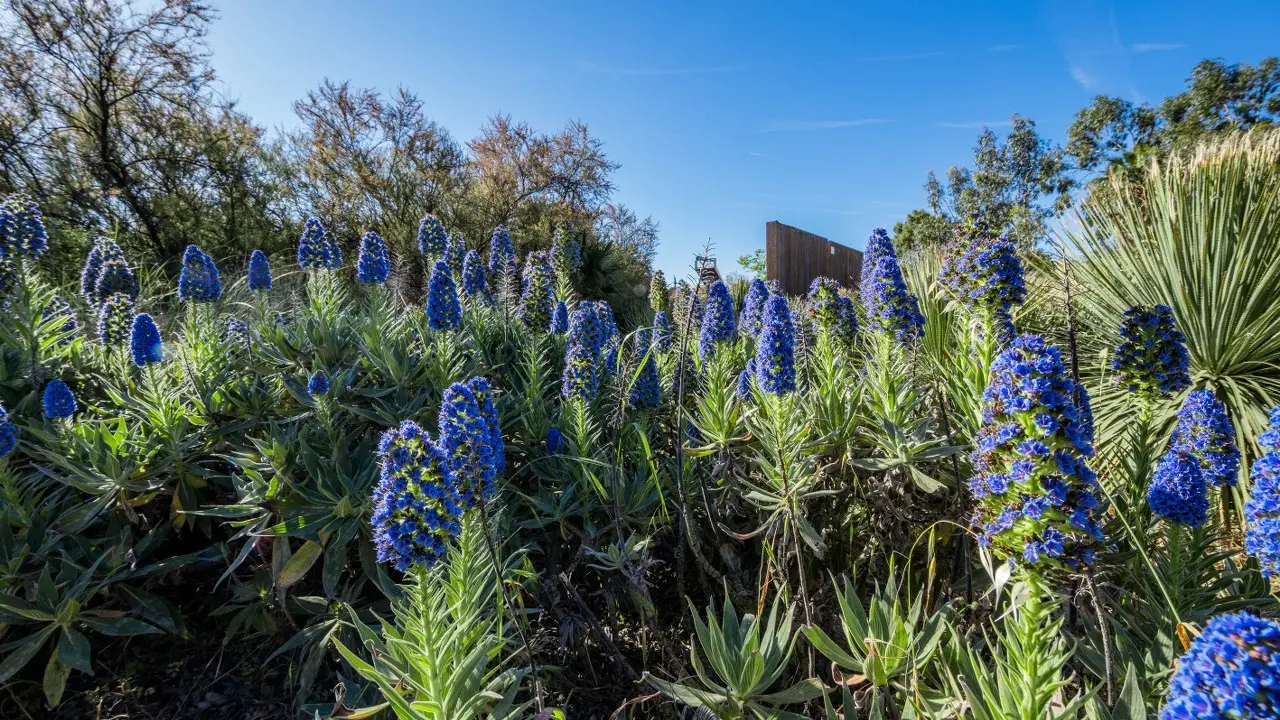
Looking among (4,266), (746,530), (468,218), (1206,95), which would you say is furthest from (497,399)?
(1206,95)

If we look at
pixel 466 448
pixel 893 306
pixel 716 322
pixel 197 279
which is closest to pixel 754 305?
pixel 716 322

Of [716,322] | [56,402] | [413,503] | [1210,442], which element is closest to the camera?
[413,503]

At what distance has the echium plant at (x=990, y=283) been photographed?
2012 millimetres

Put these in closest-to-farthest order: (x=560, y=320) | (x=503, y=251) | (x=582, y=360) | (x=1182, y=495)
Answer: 1. (x=1182, y=495)
2. (x=582, y=360)
3. (x=560, y=320)
4. (x=503, y=251)

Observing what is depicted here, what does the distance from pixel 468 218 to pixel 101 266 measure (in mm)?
15402

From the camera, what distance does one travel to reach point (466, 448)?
5.34 ft

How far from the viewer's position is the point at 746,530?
2.63 metres

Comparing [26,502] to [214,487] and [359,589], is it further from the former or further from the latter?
[359,589]

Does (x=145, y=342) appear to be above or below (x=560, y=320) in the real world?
below

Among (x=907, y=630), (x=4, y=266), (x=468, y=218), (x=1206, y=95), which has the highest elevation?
(x=1206, y=95)

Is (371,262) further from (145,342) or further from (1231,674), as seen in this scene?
(1231,674)

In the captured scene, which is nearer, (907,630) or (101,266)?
(907,630)

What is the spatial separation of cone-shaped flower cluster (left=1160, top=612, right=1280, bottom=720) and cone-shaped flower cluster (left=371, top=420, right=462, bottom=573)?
4.65ft

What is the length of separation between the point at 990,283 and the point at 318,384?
282 centimetres
